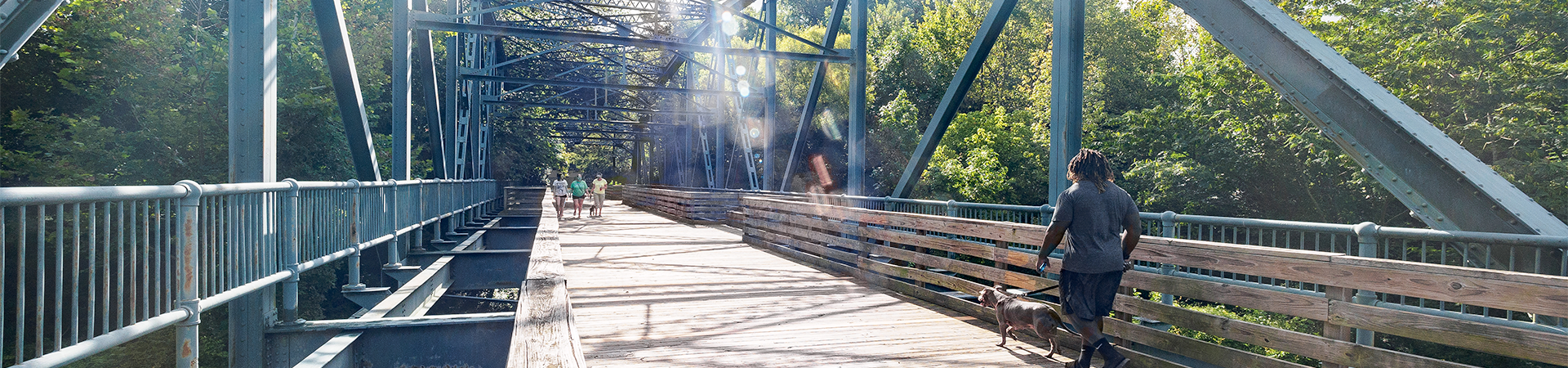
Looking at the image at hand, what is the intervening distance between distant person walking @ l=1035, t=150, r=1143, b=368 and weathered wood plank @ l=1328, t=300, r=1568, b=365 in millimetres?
1028

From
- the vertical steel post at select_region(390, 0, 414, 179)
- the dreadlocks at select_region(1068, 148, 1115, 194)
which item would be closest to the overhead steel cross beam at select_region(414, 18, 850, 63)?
the vertical steel post at select_region(390, 0, 414, 179)

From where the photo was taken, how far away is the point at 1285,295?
436cm

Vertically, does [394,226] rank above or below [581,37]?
below

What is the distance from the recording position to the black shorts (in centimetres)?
475

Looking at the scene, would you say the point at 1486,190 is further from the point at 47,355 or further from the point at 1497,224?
the point at 47,355

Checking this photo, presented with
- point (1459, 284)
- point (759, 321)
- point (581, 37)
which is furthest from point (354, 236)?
point (581, 37)

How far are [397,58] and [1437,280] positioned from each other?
13.3m

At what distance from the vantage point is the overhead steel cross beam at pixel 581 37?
562 inches

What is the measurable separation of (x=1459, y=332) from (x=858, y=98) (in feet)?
41.5

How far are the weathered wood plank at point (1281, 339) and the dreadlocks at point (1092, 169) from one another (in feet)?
3.01

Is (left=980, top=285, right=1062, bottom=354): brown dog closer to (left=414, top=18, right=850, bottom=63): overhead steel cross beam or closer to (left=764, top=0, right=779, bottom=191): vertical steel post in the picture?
(left=414, top=18, right=850, bottom=63): overhead steel cross beam

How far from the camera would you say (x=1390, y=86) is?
69.4 ft

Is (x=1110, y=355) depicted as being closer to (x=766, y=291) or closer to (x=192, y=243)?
(x=766, y=291)

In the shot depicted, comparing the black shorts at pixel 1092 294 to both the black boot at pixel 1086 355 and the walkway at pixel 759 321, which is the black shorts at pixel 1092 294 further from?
the walkway at pixel 759 321
